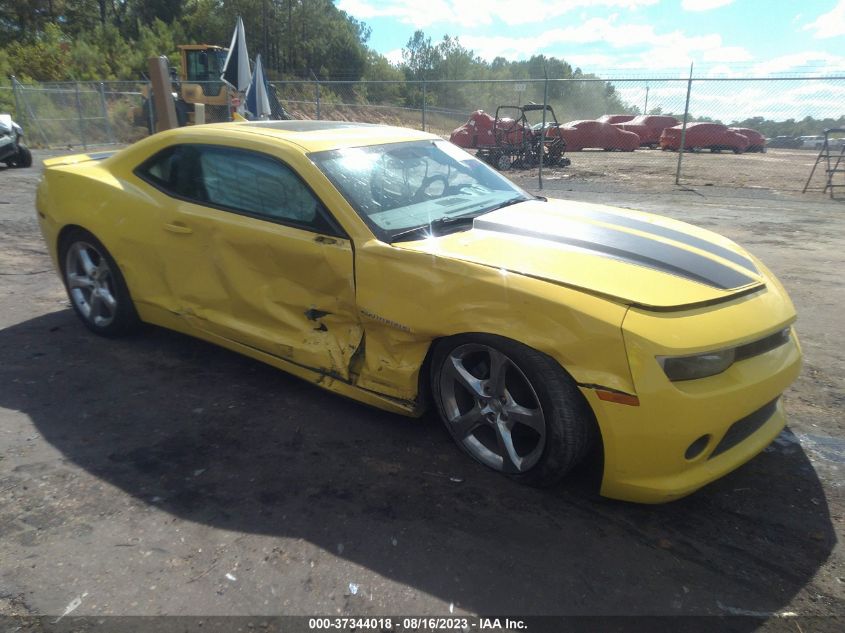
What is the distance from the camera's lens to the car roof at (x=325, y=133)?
3.48m

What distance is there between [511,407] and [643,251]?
37.0 inches

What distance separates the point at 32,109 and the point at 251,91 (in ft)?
41.1

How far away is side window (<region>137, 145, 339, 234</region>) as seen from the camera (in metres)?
3.26

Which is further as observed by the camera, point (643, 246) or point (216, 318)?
point (216, 318)

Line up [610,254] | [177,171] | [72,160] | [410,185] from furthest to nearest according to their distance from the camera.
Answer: [72,160] < [177,171] < [410,185] < [610,254]

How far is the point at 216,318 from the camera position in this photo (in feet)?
12.0

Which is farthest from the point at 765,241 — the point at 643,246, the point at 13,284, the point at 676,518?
the point at 13,284

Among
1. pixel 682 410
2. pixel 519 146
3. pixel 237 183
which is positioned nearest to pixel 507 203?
pixel 237 183

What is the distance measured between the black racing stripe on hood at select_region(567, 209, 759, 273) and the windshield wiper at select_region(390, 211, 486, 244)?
2.17 feet

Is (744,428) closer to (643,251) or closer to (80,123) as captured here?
(643,251)

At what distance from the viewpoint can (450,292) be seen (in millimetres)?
2713

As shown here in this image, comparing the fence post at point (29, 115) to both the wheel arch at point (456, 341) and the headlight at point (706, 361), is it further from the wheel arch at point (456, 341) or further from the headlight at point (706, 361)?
the headlight at point (706, 361)

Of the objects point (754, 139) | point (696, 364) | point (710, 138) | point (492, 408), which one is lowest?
point (754, 139)

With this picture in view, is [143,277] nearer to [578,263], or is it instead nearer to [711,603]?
[578,263]
